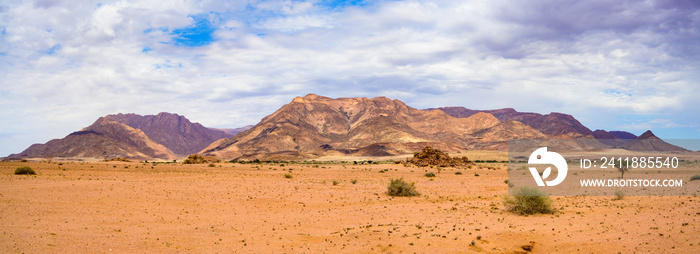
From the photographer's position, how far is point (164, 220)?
1817cm

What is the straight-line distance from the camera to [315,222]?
1831 cm

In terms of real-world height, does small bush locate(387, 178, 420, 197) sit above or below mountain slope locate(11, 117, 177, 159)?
below

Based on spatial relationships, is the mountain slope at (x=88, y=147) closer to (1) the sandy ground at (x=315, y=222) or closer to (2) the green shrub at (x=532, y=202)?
(1) the sandy ground at (x=315, y=222)

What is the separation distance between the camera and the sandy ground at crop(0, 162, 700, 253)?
13492 mm

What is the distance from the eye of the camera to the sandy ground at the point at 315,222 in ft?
44.3

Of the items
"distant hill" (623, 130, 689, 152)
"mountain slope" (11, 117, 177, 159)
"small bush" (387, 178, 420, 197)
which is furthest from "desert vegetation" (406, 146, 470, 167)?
"mountain slope" (11, 117, 177, 159)

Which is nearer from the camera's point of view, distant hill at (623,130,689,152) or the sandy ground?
the sandy ground

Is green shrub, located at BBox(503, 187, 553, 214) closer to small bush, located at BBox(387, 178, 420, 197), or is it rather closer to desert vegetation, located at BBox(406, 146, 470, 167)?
small bush, located at BBox(387, 178, 420, 197)

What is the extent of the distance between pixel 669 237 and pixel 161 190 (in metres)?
25.5

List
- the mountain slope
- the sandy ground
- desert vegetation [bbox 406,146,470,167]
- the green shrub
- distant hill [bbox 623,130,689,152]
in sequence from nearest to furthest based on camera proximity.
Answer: the sandy ground → the green shrub → desert vegetation [bbox 406,146,470,167] → distant hill [bbox 623,130,689,152] → the mountain slope

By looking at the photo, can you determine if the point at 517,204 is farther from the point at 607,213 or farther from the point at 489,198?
the point at 489,198

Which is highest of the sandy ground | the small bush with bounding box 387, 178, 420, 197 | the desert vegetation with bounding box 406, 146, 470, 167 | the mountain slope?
the mountain slope

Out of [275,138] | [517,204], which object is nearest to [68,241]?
[517,204]

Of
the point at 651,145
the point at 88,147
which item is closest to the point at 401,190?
the point at 651,145
